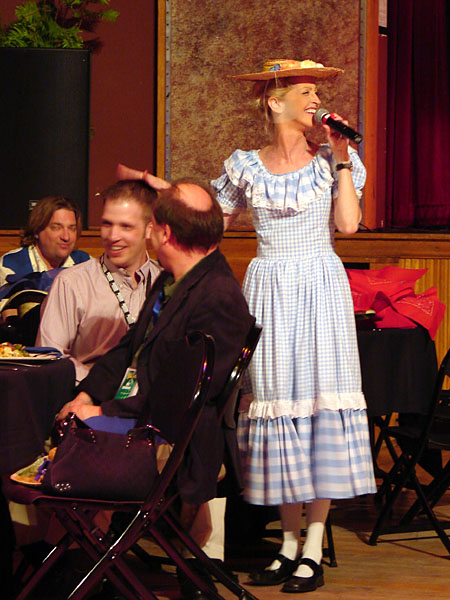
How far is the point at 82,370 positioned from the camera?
306cm

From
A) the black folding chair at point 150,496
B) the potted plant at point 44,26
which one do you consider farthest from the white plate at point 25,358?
the potted plant at point 44,26

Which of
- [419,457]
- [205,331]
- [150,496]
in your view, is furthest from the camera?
[419,457]

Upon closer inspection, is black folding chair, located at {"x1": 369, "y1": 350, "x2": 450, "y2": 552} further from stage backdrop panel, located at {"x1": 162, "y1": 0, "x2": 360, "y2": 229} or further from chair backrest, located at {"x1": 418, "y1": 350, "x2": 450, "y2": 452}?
stage backdrop panel, located at {"x1": 162, "y1": 0, "x2": 360, "y2": 229}

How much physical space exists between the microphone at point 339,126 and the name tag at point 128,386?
1.02m

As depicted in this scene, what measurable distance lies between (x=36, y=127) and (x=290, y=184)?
8.10 ft

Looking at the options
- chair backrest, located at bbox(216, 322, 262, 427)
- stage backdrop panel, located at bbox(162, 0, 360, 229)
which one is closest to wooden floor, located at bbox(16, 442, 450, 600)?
chair backrest, located at bbox(216, 322, 262, 427)

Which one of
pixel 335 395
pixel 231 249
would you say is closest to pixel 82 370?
pixel 335 395

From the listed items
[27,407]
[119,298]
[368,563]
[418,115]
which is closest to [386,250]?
[418,115]

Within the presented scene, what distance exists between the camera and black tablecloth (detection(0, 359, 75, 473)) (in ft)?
7.83

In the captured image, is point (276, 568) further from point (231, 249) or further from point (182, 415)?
point (231, 249)

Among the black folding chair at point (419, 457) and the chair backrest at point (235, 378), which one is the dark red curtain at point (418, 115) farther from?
the chair backrest at point (235, 378)

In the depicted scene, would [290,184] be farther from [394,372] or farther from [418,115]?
[418,115]

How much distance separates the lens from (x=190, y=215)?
264 centimetres

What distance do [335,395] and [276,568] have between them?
632 mm
